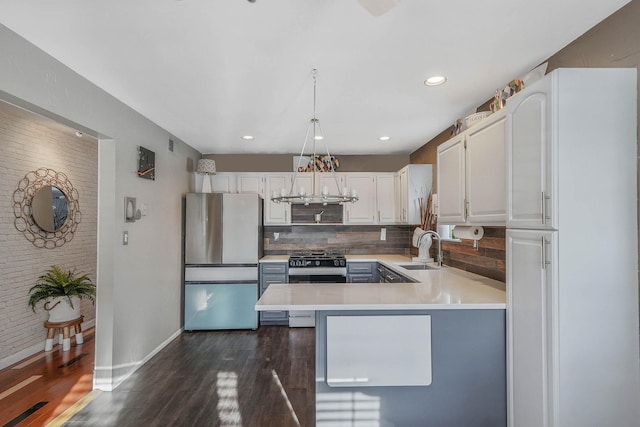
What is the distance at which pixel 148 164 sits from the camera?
3.21 meters

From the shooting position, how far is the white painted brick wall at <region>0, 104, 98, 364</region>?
10.2 ft

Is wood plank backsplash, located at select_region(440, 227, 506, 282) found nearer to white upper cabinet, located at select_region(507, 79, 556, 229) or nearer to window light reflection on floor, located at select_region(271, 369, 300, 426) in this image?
white upper cabinet, located at select_region(507, 79, 556, 229)

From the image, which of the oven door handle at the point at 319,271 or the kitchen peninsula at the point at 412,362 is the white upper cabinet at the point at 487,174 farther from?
the oven door handle at the point at 319,271

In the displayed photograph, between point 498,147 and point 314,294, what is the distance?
1.50 metres

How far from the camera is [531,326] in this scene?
165 cm

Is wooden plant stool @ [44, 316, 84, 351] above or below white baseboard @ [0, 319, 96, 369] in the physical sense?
above

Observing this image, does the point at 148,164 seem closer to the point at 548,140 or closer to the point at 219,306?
the point at 219,306

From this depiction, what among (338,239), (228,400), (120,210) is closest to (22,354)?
(120,210)

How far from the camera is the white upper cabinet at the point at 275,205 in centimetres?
469

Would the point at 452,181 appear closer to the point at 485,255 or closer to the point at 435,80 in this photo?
the point at 485,255

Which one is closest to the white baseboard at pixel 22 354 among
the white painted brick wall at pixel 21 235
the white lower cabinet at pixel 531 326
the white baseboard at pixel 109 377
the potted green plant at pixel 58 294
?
the white painted brick wall at pixel 21 235

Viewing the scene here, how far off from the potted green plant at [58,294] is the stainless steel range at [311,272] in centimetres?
236

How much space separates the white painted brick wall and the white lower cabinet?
424 centimetres

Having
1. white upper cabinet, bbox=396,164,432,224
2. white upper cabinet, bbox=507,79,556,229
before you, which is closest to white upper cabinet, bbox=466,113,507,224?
white upper cabinet, bbox=507,79,556,229
